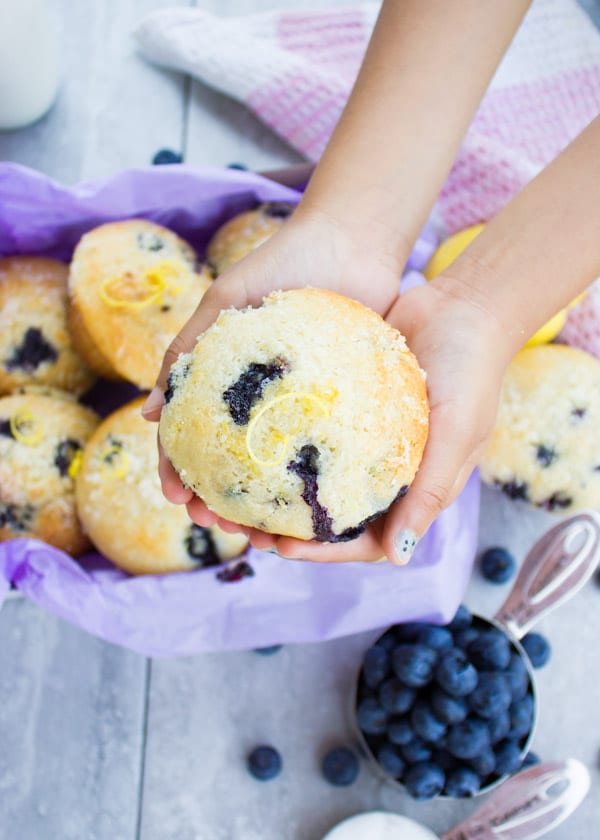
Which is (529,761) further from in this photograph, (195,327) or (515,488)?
(195,327)

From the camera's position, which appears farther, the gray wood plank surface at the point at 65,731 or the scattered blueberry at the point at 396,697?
the gray wood plank surface at the point at 65,731

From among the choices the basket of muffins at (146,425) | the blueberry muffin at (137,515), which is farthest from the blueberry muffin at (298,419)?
the blueberry muffin at (137,515)

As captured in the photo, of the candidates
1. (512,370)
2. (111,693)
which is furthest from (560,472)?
(111,693)

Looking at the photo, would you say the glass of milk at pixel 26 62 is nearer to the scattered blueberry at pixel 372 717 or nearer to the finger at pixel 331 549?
the finger at pixel 331 549

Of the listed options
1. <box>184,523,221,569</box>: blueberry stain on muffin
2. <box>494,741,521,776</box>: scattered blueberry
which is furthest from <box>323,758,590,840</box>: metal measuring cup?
<box>184,523,221,569</box>: blueberry stain on muffin

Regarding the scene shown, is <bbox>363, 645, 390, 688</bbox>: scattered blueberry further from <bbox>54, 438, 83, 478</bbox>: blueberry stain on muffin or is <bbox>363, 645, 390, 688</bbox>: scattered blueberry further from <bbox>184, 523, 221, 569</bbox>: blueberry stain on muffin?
<bbox>54, 438, 83, 478</bbox>: blueberry stain on muffin

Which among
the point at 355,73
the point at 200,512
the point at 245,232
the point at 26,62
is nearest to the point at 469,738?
the point at 200,512

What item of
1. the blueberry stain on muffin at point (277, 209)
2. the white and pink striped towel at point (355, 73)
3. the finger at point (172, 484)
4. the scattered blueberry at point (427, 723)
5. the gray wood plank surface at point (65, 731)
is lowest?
the gray wood plank surface at point (65, 731)
